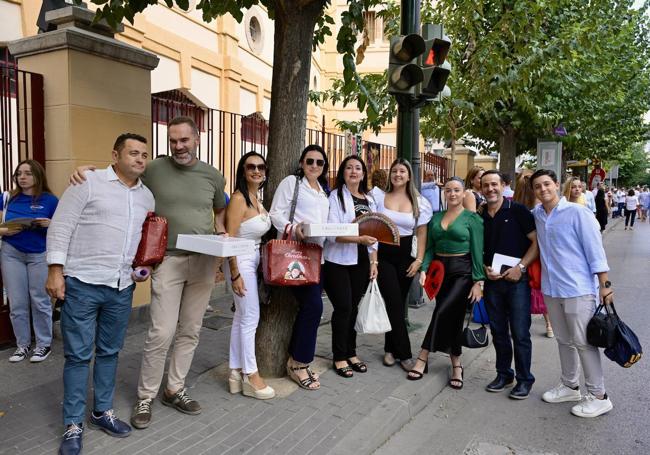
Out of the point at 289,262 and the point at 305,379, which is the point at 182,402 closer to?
the point at 305,379

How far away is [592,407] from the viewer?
4.20 metres

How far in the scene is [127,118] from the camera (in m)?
5.86

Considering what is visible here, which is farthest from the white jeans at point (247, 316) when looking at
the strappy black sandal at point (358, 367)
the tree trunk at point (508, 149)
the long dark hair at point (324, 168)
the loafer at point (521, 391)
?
the tree trunk at point (508, 149)

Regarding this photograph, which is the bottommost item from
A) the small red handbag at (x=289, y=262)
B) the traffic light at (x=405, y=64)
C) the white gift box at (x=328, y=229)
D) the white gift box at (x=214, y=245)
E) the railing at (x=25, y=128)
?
the small red handbag at (x=289, y=262)

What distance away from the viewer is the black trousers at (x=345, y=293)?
4.59m

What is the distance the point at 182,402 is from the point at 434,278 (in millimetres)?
2371

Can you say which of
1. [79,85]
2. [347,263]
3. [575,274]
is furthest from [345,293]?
[79,85]

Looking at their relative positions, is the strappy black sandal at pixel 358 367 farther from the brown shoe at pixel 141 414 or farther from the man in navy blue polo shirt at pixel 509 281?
the brown shoe at pixel 141 414

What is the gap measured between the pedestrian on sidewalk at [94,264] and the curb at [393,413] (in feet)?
4.96

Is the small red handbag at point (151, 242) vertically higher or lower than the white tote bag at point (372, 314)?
higher

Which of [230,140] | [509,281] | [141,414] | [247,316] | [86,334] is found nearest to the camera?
[86,334]

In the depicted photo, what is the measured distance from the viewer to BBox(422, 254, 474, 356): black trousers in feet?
15.4

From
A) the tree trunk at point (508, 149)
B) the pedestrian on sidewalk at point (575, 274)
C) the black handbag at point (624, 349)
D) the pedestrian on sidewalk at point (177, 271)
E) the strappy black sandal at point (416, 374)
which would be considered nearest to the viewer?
the pedestrian on sidewalk at point (177, 271)

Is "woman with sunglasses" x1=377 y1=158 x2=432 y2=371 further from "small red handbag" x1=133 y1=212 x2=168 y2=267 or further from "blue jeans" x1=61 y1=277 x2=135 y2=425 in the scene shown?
"blue jeans" x1=61 y1=277 x2=135 y2=425
